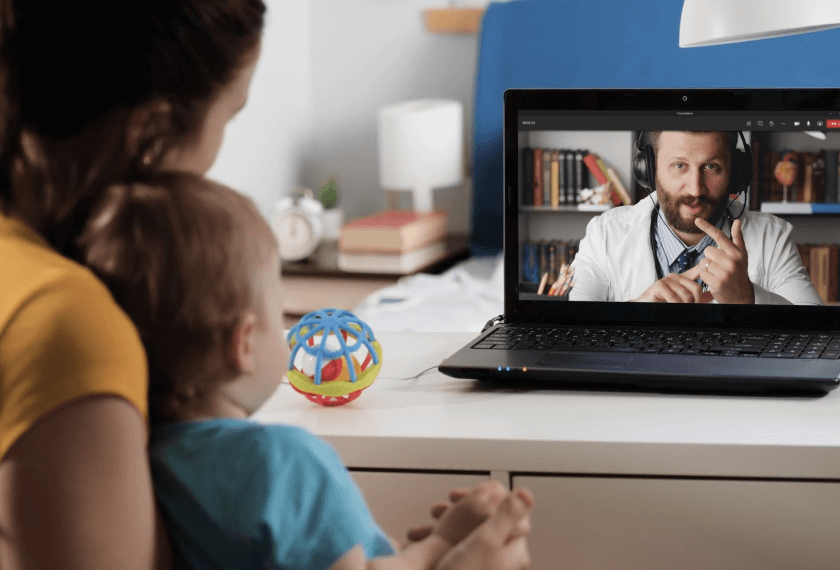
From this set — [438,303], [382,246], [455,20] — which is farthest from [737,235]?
[455,20]

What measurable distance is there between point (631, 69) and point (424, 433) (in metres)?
2.19

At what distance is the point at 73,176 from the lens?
52cm

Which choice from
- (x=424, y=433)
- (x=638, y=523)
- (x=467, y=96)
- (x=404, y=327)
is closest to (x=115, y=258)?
(x=424, y=433)

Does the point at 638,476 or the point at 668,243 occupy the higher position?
the point at 668,243

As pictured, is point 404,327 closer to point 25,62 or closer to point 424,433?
point 424,433

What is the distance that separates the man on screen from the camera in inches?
39.5

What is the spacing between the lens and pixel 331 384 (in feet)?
2.77

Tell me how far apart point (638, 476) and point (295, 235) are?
2.14 metres

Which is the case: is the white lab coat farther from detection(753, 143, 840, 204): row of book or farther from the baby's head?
the baby's head

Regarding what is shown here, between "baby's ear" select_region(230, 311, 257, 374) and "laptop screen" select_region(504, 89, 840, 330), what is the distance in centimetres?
53

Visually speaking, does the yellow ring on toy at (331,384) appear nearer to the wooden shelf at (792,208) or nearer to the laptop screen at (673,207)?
the laptop screen at (673,207)

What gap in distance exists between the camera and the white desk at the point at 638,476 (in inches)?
28.9

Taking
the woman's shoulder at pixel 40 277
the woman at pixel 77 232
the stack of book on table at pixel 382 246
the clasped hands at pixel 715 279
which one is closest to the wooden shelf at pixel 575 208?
the clasped hands at pixel 715 279

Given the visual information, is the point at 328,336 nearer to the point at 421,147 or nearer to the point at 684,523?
the point at 684,523
